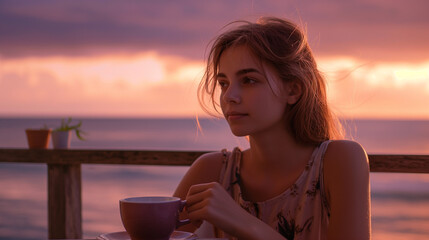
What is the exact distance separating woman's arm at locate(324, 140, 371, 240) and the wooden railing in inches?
39.2

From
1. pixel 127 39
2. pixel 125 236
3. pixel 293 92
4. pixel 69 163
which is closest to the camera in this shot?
pixel 125 236

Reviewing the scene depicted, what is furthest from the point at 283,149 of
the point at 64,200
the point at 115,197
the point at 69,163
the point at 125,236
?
the point at 115,197

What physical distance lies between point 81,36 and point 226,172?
24.8 metres

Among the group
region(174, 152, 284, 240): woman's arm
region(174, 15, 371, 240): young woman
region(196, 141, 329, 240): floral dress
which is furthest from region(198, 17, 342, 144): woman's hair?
region(174, 152, 284, 240): woman's arm

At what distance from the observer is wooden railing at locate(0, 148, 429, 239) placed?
8.50 ft

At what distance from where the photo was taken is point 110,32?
29859 millimetres

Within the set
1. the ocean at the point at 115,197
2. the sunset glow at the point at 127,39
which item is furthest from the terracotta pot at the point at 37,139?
the sunset glow at the point at 127,39

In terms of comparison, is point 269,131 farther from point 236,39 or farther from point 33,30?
point 33,30

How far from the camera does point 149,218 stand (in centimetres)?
103

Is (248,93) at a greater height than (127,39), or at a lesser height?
lesser

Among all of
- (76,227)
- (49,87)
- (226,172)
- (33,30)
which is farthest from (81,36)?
(226,172)

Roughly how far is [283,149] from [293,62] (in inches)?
12.1

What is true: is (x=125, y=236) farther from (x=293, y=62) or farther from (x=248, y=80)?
(x=293, y=62)

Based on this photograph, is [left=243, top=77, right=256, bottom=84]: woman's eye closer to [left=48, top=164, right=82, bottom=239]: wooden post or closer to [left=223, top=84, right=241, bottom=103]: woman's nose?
[left=223, top=84, right=241, bottom=103]: woman's nose
